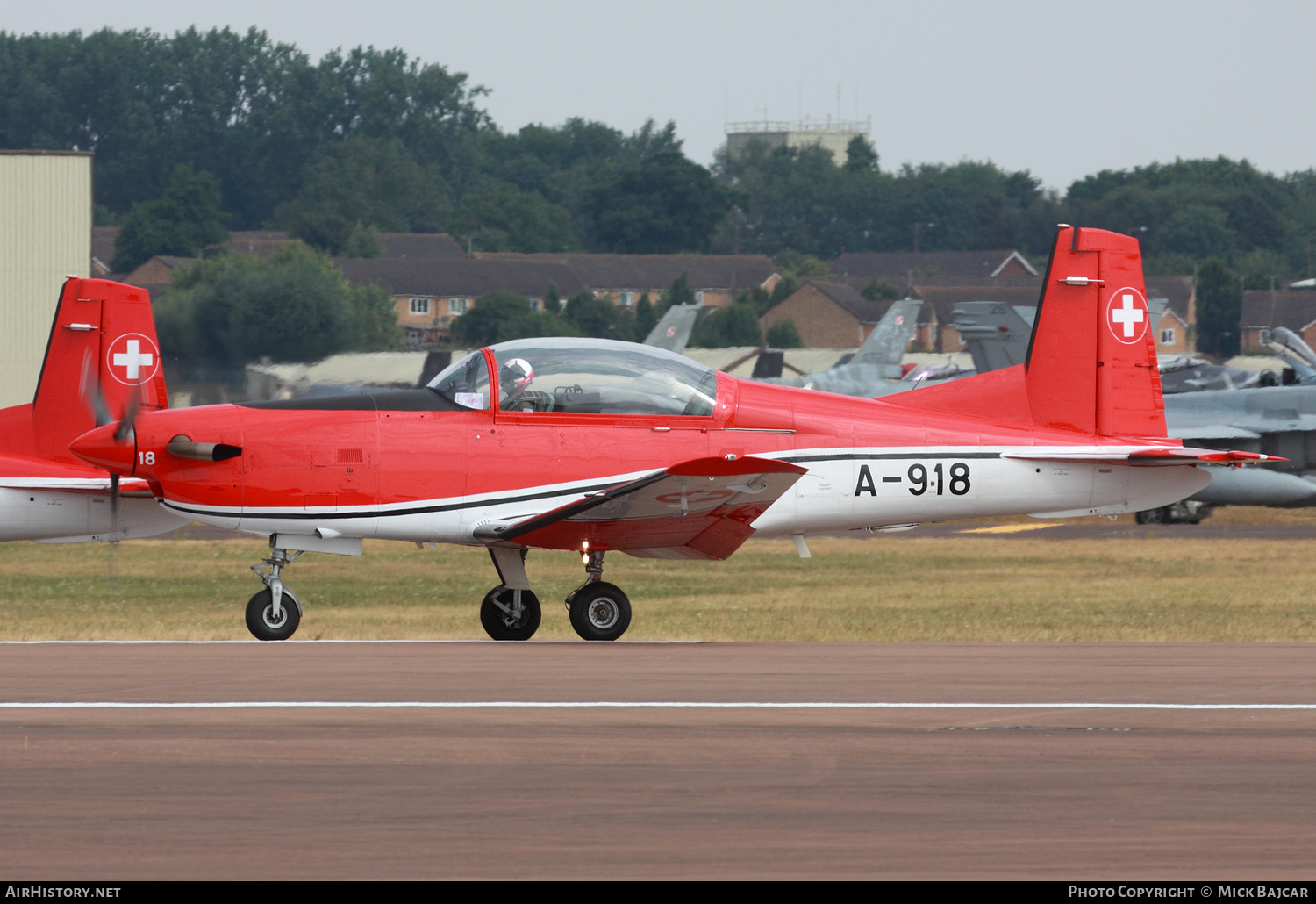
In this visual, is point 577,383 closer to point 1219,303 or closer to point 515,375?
point 515,375

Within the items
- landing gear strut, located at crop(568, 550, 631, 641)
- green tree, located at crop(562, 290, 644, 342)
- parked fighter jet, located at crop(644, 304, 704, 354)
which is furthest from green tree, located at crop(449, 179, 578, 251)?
landing gear strut, located at crop(568, 550, 631, 641)

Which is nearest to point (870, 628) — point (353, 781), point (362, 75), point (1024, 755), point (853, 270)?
point (1024, 755)

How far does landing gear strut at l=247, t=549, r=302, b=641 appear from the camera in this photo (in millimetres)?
11797

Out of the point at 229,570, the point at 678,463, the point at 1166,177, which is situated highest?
the point at 1166,177

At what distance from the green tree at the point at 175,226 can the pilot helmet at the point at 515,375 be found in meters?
81.4

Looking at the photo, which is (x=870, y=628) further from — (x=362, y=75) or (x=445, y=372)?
(x=362, y=75)

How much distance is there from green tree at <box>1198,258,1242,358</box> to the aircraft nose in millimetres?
94174

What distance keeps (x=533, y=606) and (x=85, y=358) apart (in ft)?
16.5

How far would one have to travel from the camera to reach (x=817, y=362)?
6569cm

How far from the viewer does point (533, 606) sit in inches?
492

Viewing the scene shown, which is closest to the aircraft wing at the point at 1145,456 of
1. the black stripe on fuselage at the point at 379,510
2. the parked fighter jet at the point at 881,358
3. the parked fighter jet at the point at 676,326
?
the black stripe on fuselage at the point at 379,510

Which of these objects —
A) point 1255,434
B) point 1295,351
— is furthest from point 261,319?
point 1295,351

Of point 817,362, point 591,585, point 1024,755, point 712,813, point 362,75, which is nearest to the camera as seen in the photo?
point 712,813

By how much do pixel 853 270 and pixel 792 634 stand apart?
415ft
